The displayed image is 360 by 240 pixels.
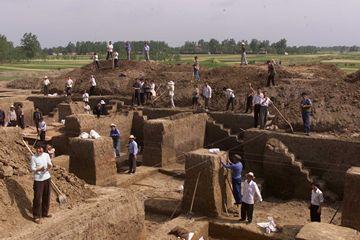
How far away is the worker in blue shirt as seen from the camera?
32.1 ft

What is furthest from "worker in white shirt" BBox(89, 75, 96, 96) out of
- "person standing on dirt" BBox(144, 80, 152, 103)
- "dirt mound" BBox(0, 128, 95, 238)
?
"dirt mound" BBox(0, 128, 95, 238)

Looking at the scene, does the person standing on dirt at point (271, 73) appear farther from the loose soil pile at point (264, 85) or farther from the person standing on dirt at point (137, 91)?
the person standing on dirt at point (137, 91)

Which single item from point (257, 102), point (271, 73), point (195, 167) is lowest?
point (195, 167)

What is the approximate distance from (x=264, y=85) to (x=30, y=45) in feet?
195

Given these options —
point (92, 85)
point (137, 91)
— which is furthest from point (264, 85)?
point (92, 85)

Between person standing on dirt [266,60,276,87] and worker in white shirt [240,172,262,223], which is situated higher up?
person standing on dirt [266,60,276,87]

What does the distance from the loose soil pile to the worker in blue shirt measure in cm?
566

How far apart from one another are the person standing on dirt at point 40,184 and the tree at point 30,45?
221ft

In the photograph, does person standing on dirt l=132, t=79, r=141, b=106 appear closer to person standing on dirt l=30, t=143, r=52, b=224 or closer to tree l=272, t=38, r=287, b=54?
person standing on dirt l=30, t=143, r=52, b=224

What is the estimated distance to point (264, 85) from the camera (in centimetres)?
1942

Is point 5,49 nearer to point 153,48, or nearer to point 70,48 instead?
Answer: point 153,48

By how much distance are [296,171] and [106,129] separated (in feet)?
22.2

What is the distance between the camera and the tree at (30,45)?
231 feet

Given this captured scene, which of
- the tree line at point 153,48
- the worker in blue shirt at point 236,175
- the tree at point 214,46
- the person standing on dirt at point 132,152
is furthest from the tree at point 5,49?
the worker in blue shirt at point 236,175
